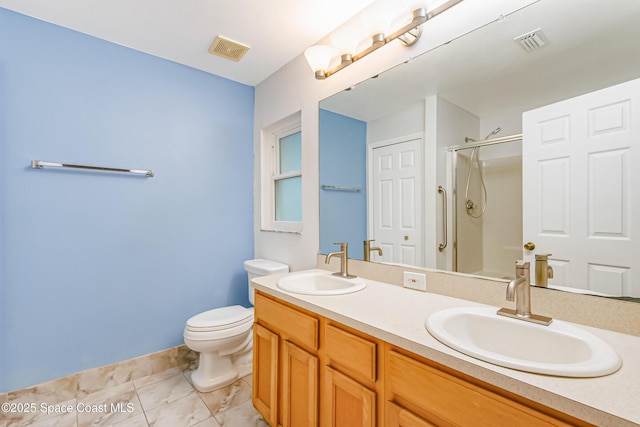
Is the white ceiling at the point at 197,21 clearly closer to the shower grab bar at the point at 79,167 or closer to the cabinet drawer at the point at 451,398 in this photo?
the shower grab bar at the point at 79,167

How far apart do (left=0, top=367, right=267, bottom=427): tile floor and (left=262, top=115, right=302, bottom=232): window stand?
123cm

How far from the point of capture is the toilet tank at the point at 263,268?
6.95 feet

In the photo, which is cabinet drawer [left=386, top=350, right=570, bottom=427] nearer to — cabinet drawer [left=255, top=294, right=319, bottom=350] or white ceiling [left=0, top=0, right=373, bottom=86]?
cabinet drawer [left=255, top=294, right=319, bottom=350]

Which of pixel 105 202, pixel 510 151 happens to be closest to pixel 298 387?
pixel 510 151

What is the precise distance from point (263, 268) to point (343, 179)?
0.92 m

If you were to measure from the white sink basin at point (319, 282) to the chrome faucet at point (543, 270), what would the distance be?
705mm

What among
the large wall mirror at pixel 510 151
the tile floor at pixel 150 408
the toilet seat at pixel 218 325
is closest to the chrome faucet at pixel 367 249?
the large wall mirror at pixel 510 151

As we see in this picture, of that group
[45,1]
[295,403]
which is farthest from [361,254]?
[45,1]

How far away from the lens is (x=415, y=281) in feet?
4.47

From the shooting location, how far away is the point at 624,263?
0.87 m

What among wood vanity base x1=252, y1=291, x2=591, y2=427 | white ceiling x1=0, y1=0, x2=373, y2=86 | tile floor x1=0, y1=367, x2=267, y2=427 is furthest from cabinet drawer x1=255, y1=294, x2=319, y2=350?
white ceiling x1=0, y1=0, x2=373, y2=86

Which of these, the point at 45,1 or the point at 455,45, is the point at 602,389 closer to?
the point at 455,45

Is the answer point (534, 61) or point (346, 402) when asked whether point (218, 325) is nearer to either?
point (346, 402)

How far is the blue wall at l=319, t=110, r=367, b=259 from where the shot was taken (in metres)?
1.70
